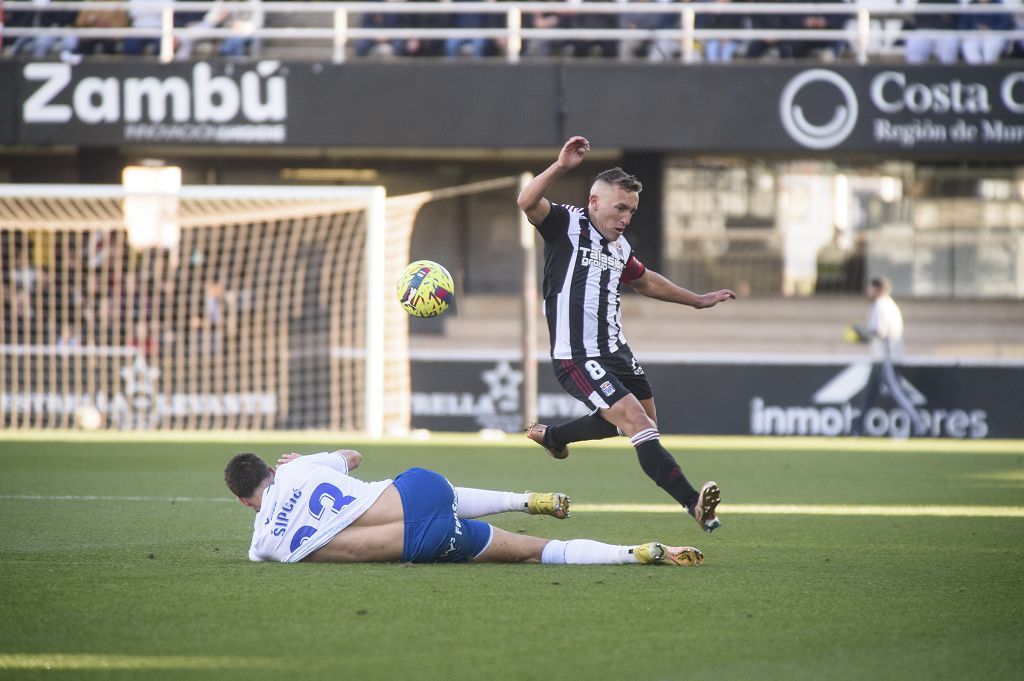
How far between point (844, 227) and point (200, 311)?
10.9 metres

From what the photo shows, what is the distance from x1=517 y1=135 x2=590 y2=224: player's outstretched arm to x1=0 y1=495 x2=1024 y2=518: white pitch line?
9.49 ft

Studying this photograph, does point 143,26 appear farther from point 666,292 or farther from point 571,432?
point 571,432

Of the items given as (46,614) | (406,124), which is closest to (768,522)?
(46,614)

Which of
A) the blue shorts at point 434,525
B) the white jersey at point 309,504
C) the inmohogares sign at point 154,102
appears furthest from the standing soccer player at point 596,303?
the inmohogares sign at point 154,102

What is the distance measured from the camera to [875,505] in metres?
9.48

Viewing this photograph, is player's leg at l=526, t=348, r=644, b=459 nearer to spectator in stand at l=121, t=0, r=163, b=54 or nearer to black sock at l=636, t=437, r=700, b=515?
black sock at l=636, t=437, r=700, b=515

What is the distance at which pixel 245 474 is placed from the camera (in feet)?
19.1

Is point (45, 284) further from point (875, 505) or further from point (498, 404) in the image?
point (875, 505)

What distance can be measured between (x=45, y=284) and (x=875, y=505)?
14.3 metres

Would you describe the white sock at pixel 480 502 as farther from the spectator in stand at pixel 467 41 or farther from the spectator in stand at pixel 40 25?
the spectator in stand at pixel 40 25

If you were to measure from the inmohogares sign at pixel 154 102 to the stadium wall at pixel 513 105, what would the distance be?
0.02m

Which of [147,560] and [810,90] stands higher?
[810,90]

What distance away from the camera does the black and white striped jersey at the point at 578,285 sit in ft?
23.2

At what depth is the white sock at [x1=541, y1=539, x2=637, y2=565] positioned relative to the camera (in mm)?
6172
